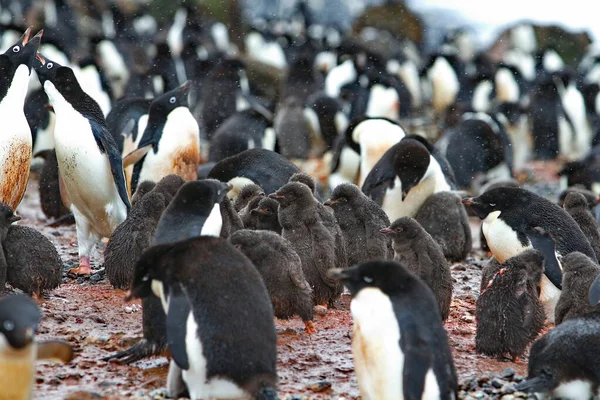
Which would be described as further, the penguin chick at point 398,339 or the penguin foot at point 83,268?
the penguin foot at point 83,268

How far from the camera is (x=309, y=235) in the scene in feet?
22.2

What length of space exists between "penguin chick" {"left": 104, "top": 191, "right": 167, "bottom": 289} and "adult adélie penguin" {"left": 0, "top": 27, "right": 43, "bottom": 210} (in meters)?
1.26

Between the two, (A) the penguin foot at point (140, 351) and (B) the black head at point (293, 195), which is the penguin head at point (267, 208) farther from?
(A) the penguin foot at point (140, 351)

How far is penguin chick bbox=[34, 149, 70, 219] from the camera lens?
10180 millimetres

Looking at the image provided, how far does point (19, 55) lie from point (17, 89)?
0.30 m

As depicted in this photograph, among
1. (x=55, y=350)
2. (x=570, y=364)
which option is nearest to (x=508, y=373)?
(x=570, y=364)

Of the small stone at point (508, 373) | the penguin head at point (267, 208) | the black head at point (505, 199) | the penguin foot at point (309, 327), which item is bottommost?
the small stone at point (508, 373)

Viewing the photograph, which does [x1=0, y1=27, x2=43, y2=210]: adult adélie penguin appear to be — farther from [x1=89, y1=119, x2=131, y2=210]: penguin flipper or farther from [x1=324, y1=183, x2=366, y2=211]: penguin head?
[x1=324, y1=183, x2=366, y2=211]: penguin head

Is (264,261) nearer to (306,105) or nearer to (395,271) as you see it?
(395,271)

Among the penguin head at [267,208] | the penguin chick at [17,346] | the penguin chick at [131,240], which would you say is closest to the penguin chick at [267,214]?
the penguin head at [267,208]

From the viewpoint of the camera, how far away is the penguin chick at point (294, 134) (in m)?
15.1

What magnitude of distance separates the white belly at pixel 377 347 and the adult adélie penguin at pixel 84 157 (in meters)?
3.54

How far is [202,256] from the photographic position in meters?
4.68

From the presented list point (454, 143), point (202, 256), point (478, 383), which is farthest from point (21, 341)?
point (454, 143)
